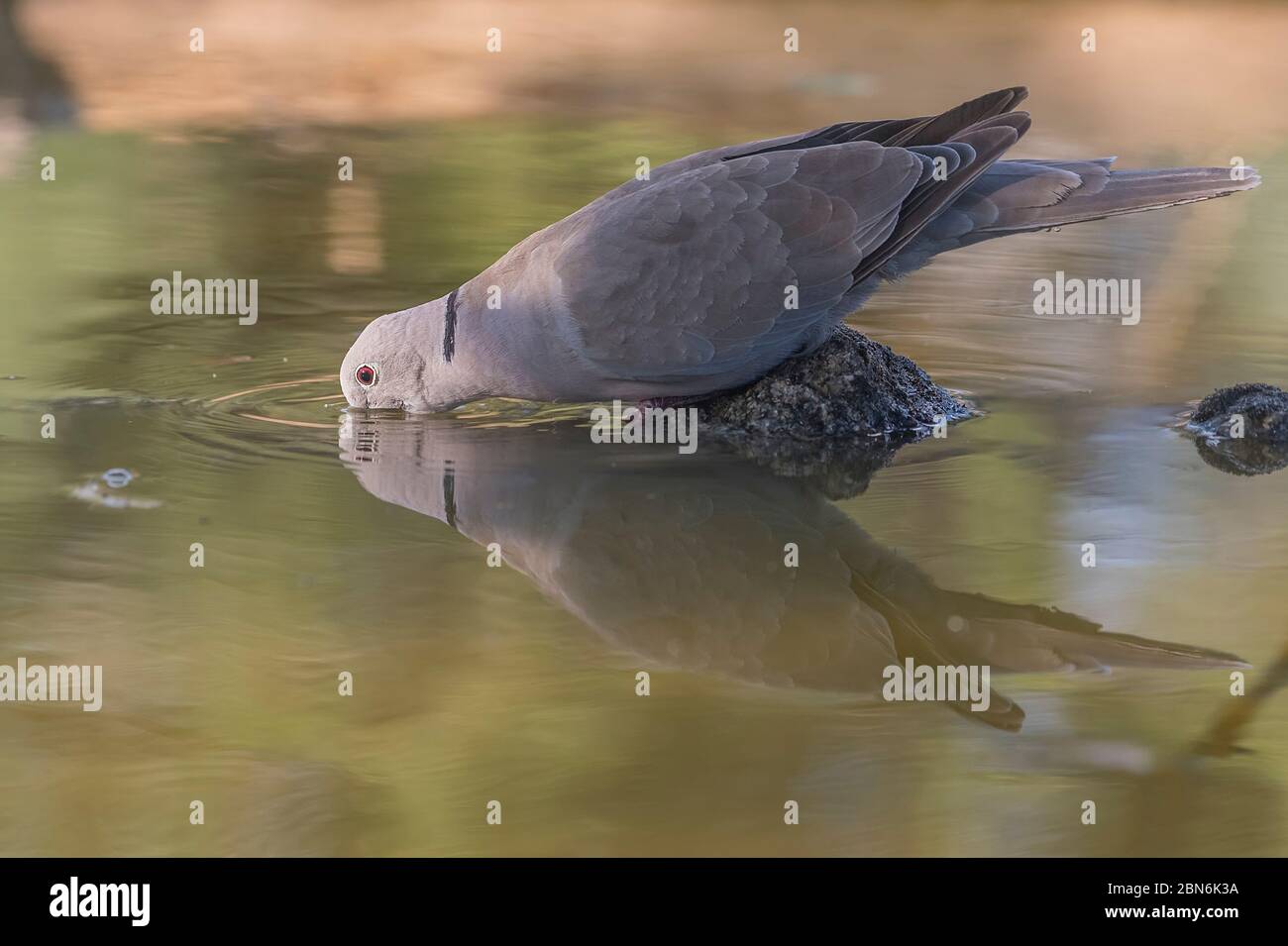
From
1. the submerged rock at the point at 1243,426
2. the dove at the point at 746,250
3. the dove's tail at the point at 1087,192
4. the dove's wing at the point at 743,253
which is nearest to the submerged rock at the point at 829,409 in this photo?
the dove at the point at 746,250

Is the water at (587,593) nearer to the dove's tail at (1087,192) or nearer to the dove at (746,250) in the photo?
the dove at (746,250)

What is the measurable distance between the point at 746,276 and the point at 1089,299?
2714 millimetres

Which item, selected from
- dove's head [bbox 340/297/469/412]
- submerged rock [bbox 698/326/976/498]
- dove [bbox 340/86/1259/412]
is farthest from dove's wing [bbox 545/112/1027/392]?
dove's head [bbox 340/297/469/412]

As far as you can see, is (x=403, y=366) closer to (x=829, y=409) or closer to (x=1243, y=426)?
(x=829, y=409)

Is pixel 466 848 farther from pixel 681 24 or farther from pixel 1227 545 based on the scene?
pixel 681 24

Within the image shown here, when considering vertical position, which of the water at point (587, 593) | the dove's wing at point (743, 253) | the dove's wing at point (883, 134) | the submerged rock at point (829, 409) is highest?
the dove's wing at point (883, 134)

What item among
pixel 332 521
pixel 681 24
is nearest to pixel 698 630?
pixel 332 521

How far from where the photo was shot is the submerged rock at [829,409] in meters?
5.74

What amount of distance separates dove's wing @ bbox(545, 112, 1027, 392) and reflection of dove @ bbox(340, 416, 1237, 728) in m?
0.44

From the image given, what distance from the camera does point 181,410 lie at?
5.87 m

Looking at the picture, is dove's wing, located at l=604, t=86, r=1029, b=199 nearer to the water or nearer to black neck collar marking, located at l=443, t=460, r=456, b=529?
the water

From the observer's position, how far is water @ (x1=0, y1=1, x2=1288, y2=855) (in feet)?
11.4

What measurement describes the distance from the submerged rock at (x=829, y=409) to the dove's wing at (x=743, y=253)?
30cm

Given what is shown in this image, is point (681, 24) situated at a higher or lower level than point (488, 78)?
higher
